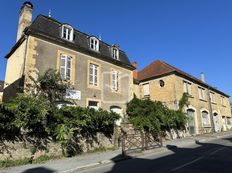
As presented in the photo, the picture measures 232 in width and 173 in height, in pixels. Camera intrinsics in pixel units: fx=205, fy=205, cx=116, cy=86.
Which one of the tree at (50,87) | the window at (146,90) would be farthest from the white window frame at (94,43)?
the window at (146,90)

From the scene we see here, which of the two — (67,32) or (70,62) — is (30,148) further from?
(67,32)

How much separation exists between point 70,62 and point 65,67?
0.62 meters

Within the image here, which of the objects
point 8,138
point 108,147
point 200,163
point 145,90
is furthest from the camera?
point 145,90

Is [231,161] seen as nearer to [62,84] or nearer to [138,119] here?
[138,119]

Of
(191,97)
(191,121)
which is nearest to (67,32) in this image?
(191,97)

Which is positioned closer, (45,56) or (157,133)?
(45,56)

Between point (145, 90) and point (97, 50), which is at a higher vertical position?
point (97, 50)

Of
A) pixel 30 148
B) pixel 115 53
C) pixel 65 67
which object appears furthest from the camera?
pixel 115 53

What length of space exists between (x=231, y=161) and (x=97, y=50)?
1185cm

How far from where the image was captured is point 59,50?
1362 cm

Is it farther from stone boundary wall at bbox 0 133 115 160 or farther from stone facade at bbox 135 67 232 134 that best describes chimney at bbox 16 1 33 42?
stone facade at bbox 135 67 232 134

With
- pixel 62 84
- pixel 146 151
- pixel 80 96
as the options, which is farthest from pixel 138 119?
pixel 62 84

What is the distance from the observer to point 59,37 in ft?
45.6

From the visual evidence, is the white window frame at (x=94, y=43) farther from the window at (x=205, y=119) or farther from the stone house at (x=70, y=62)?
the window at (x=205, y=119)
